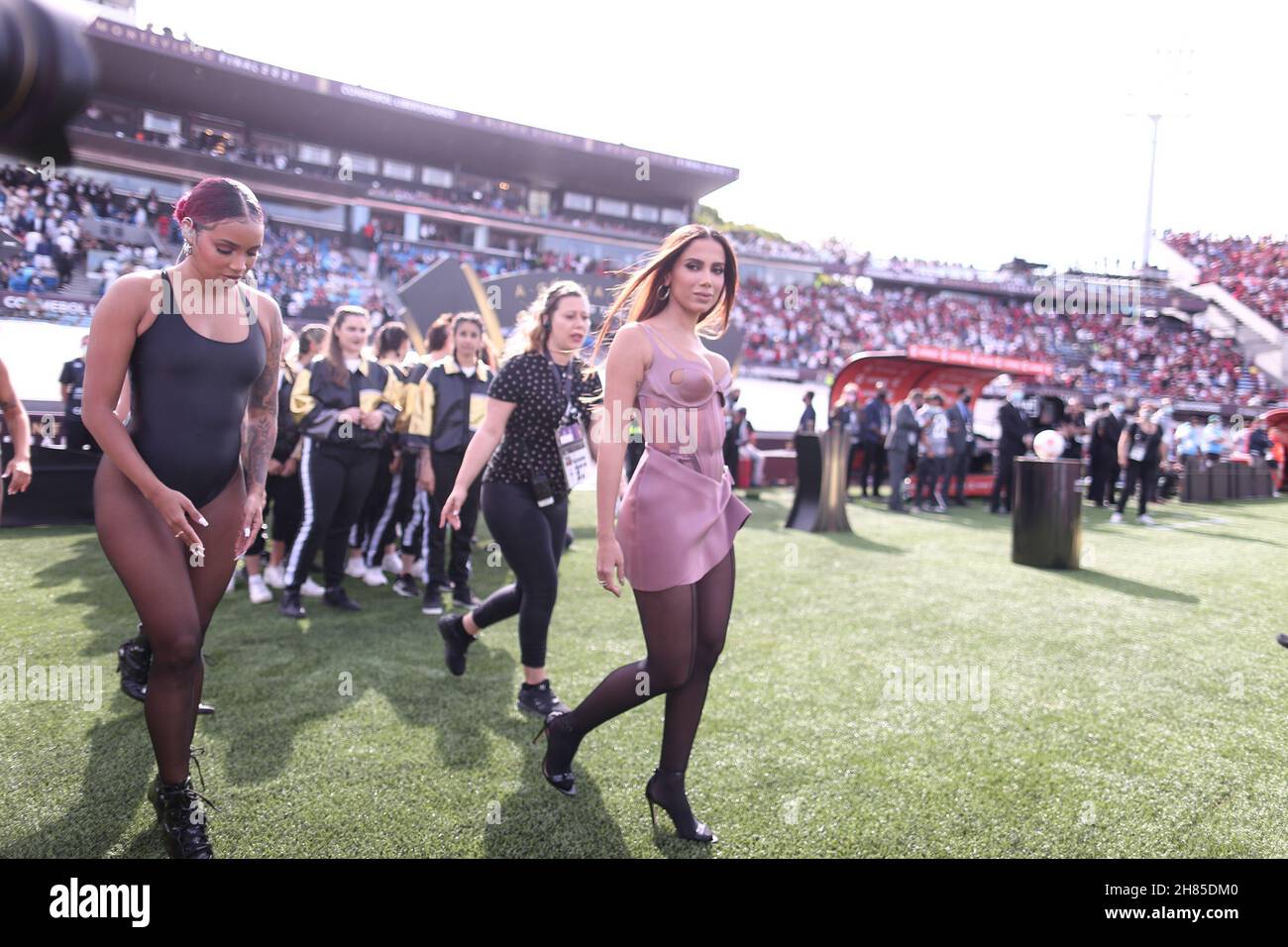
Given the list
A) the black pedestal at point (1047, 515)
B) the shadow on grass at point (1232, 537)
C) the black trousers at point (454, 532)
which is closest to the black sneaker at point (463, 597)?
the black trousers at point (454, 532)

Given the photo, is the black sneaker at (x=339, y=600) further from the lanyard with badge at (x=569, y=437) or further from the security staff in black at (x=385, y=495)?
the lanyard with badge at (x=569, y=437)

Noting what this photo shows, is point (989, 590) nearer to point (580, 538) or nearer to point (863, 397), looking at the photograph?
point (580, 538)

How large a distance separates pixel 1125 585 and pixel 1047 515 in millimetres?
899

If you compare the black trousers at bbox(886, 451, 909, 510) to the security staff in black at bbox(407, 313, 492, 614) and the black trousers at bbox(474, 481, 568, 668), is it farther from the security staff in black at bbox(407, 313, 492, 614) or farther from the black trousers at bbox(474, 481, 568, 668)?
the black trousers at bbox(474, 481, 568, 668)

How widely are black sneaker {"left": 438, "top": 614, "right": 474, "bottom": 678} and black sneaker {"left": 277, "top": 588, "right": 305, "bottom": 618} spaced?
1.62 metres

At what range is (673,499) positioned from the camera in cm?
241

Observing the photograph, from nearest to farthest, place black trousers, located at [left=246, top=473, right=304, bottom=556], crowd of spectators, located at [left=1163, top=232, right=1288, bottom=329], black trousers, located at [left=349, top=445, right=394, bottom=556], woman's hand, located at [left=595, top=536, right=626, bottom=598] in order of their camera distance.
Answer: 1. woman's hand, located at [left=595, top=536, right=626, bottom=598]
2. black trousers, located at [left=246, top=473, right=304, bottom=556]
3. black trousers, located at [left=349, top=445, right=394, bottom=556]
4. crowd of spectators, located at [left=1163, top=232, right=1288, bottom=329]

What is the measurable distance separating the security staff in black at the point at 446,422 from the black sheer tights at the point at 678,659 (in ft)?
9.12

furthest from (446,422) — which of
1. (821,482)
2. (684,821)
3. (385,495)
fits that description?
(821,482)

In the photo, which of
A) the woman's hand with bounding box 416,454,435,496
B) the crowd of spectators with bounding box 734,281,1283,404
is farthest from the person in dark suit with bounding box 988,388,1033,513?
the crowd of spectators with bounding box 734,281,1283,404

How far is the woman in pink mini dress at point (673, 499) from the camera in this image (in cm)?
238

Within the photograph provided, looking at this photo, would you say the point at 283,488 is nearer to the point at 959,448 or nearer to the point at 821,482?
the point at 821,482

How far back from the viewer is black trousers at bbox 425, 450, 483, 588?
5.20 meters
